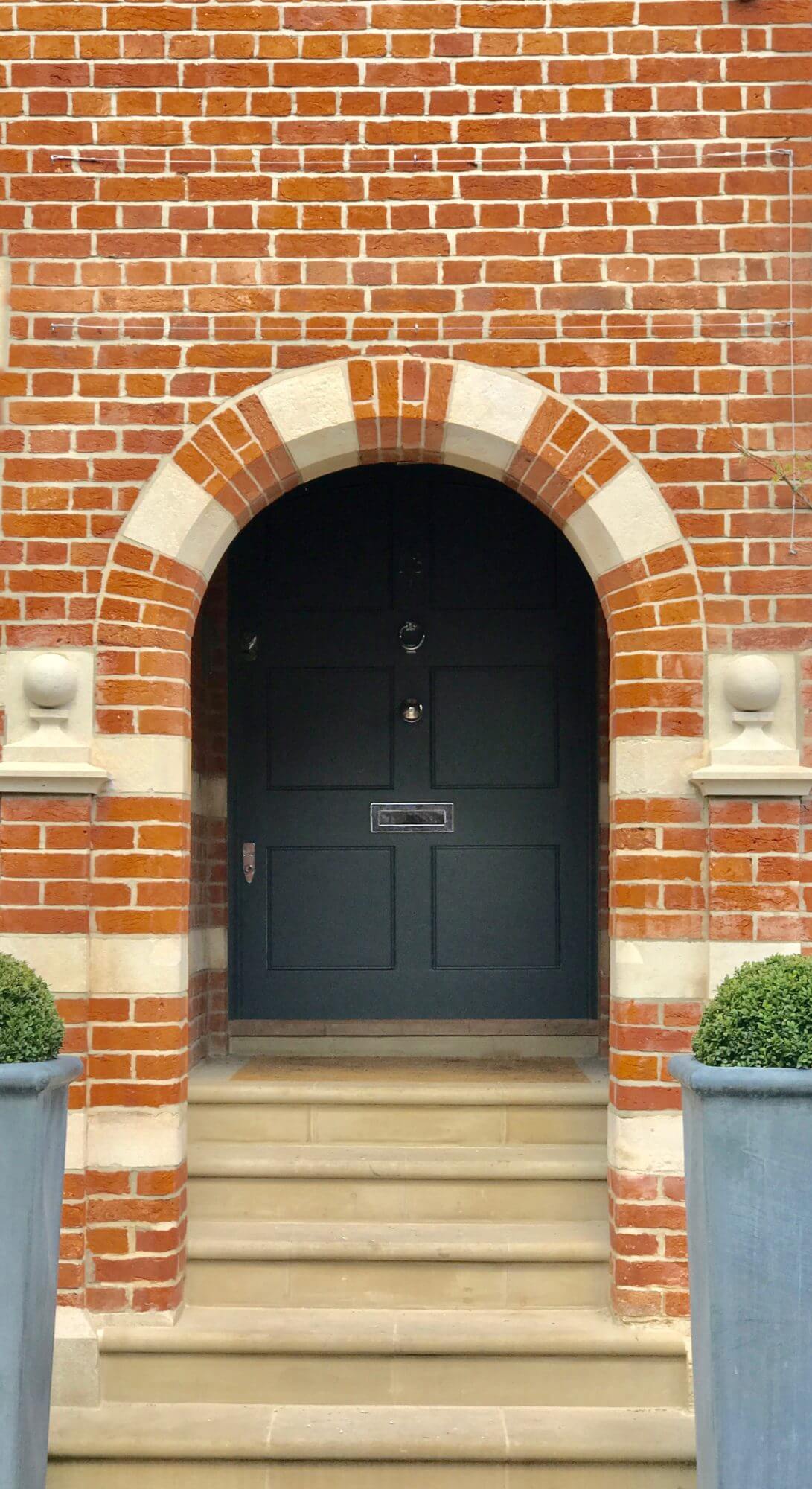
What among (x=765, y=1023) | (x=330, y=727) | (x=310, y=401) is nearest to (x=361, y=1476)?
(x=765, y=1023)

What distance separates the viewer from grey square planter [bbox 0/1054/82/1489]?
11.4ft

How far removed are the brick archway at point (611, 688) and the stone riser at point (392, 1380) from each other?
0.69 feet

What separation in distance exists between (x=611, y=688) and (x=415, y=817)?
1524 millimetres

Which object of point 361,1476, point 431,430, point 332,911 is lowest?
point 361,1476

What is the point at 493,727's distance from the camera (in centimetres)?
603

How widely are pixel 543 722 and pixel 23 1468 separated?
3.46 m

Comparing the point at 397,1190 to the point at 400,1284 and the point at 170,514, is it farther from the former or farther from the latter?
the point at 170,514

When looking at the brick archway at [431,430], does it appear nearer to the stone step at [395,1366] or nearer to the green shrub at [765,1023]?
the green shrub at [765,1023]

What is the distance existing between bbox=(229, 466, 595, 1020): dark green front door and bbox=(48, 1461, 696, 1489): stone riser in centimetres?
199

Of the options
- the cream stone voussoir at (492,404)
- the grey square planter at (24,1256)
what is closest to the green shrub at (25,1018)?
the grey square planter at (24,1256)

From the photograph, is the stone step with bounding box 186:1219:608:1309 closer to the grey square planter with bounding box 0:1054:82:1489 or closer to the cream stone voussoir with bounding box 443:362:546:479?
the grey square planter with bounding box 0:1054:82:1489

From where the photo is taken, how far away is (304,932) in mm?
6023

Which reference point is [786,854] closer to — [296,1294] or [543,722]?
[543,722]

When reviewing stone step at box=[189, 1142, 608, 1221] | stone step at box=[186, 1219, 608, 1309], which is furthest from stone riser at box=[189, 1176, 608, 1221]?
stone step at box=[186, 1219, 608, 1309]
